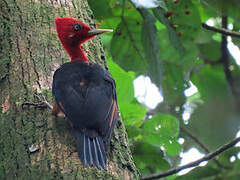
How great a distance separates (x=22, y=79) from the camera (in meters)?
2.21

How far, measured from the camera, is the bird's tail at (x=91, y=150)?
172 cm

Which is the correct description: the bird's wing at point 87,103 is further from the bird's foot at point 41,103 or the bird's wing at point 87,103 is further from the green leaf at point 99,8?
the green leaf at point 99,8

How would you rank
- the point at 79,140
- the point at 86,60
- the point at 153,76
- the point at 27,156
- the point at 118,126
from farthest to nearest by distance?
the point at 153,76, the point at 86,60, the point at 118,126, the point at 79,140, the point at 27,156

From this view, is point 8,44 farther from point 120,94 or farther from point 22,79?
point 120,94

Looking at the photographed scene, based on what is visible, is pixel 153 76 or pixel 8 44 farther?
pixel 153 76

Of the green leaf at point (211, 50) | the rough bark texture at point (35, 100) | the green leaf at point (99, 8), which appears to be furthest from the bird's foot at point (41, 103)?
the green leaf at point (211, 50)

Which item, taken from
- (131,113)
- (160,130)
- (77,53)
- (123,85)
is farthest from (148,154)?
(77,53)

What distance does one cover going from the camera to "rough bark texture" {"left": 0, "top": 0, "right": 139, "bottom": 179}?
1.71 m

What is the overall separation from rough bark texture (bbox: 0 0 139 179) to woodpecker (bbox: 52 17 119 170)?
5 cm

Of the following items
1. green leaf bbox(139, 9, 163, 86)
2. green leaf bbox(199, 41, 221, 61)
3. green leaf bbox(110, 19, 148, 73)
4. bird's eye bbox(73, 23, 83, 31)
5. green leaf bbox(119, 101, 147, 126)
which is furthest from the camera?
green leaf bbox(199, 41, 221, 61)

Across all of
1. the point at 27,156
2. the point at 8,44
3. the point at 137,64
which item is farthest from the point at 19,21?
the point at 137,64

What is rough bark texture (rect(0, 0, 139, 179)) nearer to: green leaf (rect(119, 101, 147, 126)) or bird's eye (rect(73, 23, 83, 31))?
bird's eye (rect(73, 23, 83, 31))

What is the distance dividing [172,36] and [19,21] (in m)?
1.33

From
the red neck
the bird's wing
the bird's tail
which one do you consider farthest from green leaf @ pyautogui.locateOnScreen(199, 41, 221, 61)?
the bird's tail
